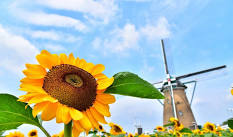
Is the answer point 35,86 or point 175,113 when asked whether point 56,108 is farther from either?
point 175,113

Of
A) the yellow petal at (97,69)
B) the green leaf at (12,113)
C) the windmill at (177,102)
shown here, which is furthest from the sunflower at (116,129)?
the windmill at (177,102)

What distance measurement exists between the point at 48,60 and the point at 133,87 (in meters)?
0.42

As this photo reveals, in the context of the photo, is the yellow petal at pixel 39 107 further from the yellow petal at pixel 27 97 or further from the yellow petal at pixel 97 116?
the yellow petal at pixel 97 116

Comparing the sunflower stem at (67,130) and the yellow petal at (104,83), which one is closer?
the sunflower stem at (67,130)

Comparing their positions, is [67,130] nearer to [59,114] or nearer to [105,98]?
[59,114]

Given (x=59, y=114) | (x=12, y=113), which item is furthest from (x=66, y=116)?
(x=12, y=113)

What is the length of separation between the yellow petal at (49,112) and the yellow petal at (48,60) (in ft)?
0.73

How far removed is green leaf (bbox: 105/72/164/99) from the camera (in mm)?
960

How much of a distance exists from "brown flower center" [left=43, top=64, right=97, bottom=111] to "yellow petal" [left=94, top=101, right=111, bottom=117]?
0.03 meters

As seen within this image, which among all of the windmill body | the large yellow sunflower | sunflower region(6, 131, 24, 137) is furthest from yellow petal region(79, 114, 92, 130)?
the windmill body

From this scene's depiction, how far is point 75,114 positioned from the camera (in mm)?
888

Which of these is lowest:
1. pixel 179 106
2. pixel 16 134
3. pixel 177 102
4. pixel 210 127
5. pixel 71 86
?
pixel 210 127

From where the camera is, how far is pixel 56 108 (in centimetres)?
92

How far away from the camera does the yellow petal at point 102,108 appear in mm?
1021
